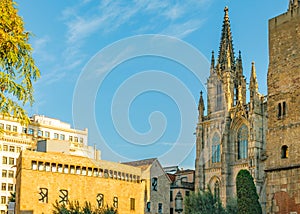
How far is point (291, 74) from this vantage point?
22734 millimetres

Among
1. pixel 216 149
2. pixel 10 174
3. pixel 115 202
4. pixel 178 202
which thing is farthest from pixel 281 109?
pixel 10 174

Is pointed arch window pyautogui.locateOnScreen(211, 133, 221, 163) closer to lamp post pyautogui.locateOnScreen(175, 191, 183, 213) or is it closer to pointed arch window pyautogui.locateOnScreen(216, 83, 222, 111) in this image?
pointed arch window pyautogui.locateOnScreen(216, 83, 222, 111)

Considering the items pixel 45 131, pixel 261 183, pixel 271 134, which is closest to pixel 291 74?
pixel 271 134

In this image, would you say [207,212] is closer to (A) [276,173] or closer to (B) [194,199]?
(B) [194,199]

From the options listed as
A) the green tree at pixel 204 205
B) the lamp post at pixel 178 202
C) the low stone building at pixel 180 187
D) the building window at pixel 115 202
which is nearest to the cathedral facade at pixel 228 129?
the low stone building at pixel 180 187

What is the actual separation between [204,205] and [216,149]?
90.0ft

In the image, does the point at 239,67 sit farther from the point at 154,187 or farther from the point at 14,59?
the point at 14,59

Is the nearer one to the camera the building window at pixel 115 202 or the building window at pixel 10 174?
the building window at pixel 115 202

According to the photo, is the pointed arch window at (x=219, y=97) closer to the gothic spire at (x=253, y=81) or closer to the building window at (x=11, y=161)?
the gothic spire at (x=253, y=81)

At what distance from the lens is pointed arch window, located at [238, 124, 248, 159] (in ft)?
259

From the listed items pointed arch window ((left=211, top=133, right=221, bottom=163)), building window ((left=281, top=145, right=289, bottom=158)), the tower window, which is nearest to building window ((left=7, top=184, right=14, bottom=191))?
pointed arch window ((left=211, top=133, right=221, bottom=163))

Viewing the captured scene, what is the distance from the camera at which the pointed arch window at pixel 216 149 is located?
82.3m

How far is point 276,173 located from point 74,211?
31024 mm

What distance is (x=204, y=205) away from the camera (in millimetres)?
56156
